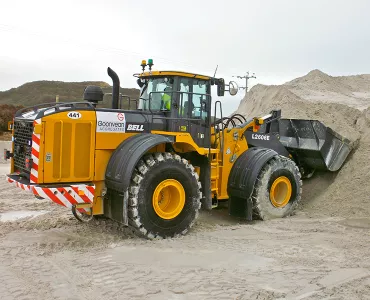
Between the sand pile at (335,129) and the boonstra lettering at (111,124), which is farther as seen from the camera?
the sand pile at (335,129)

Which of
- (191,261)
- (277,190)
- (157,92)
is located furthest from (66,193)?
(277,190)

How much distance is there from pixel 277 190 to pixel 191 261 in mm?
3359

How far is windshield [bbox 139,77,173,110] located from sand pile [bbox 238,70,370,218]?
11.8ft

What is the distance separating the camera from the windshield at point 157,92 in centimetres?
695

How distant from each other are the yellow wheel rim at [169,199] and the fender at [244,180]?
4.68ft

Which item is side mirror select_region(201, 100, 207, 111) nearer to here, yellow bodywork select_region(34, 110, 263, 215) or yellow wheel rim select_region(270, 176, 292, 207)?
yellow bodywork select_region(34, 110, 263, 215)

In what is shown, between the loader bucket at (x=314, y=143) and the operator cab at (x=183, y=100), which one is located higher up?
the operator cab at (x=183, y=100)

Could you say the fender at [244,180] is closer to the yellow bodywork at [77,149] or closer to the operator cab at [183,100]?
the operator cab at [183,100]

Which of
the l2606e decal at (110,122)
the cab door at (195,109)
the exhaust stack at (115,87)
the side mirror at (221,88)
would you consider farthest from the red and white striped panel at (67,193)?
the side mirror at (221,88)

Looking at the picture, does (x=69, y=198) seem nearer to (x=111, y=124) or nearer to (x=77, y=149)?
(x=77, y=149)

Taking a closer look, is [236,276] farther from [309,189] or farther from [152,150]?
[309,189]

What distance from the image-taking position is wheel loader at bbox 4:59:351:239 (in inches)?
227

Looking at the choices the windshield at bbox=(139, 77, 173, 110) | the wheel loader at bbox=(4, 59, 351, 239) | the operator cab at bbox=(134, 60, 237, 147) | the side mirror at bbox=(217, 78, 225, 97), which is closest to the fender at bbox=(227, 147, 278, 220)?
the wheel loader at bbox=(4, 59, 351, 239)

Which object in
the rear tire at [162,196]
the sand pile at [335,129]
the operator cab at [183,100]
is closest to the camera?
the rear tire at [162,196]
